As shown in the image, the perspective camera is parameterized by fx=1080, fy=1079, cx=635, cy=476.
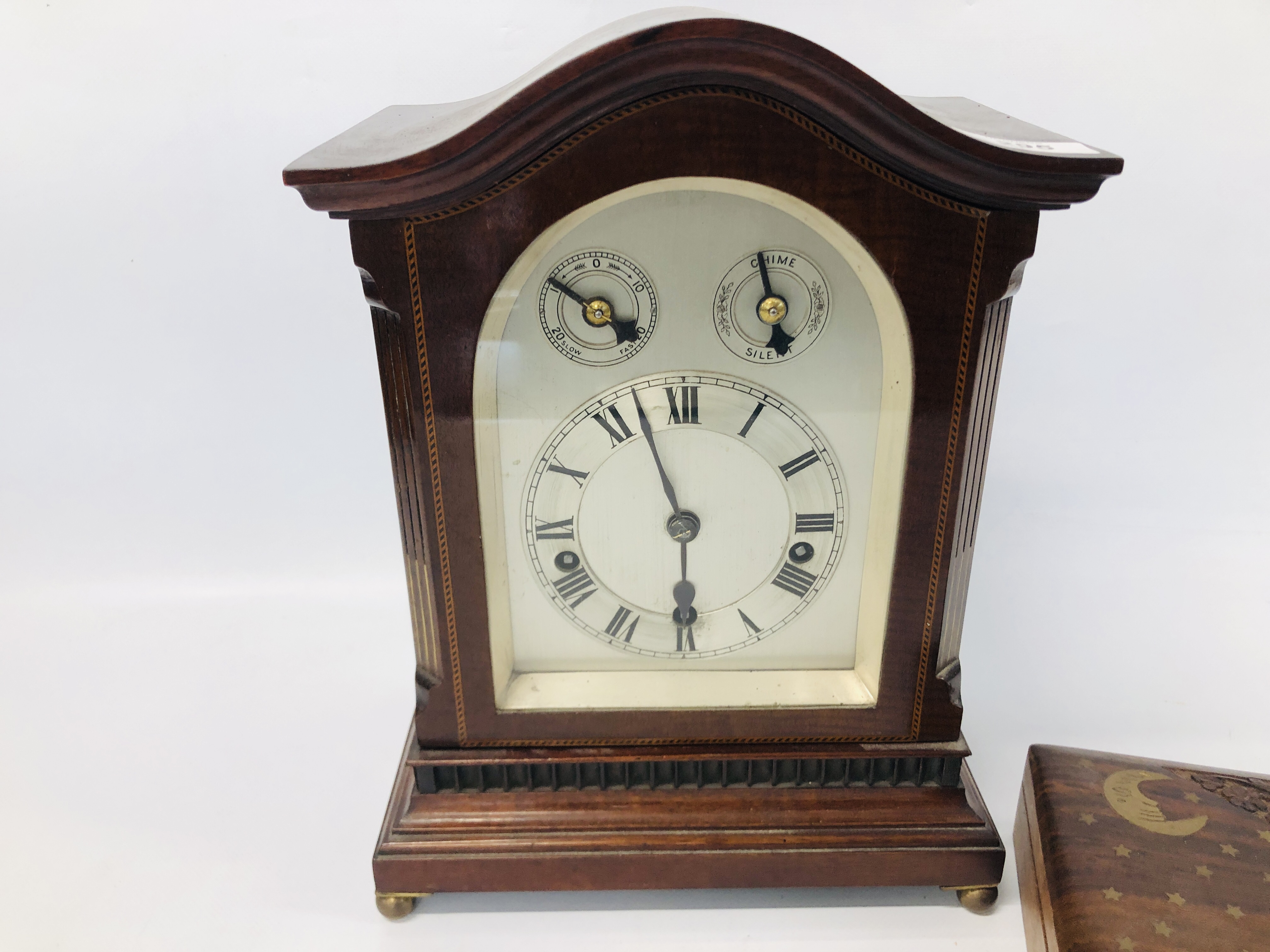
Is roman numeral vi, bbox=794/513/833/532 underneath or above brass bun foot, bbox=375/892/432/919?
above

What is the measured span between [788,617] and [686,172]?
0.58 meters

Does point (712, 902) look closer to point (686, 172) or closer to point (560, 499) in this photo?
point (560, 499)

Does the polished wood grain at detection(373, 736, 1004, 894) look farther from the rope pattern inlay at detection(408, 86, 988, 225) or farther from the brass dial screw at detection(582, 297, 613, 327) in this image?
the rope pattern inlay at detection(408, 86, 988, 225)

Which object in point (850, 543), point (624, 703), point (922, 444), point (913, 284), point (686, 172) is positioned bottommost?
point (624, 703)

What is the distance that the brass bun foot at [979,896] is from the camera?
1.37 meters

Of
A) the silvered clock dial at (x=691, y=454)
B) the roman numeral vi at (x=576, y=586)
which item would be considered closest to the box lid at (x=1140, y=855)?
the silvered clock dial at (x=691, y=454)

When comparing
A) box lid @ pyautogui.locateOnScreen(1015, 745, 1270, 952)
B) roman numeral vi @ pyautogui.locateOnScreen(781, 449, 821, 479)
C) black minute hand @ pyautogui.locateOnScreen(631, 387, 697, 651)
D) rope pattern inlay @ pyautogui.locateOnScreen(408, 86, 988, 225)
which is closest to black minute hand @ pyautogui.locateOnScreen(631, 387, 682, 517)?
black minute hand @ pyautogui.locateOnScreen(631, 387, 697, 651)

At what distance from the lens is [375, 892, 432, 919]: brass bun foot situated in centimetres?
137

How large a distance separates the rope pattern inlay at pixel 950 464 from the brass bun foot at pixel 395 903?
67 centimetres

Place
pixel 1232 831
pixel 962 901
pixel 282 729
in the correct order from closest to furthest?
pixel 1232 831 → pixel 962 901 → pixel 282 729

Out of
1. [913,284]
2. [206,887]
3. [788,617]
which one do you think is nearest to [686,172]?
[913,284]

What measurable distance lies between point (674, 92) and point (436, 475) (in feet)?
1.60

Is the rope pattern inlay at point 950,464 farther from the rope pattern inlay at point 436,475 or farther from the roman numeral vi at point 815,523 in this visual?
the rope pattern inlay at point 436,475

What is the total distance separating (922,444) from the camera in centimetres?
121
